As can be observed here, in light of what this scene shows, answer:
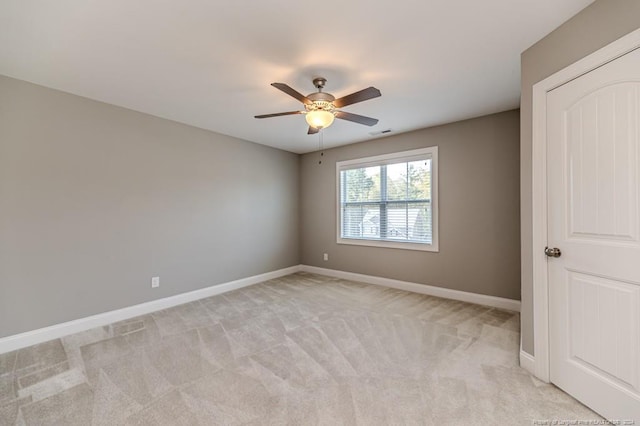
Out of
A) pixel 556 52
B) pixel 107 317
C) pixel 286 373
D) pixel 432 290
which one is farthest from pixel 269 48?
pixel 432 290

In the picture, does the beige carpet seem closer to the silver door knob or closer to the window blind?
the silver door knob

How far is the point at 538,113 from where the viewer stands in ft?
6.47

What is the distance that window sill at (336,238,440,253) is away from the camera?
4.04m

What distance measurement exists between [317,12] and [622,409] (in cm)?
296

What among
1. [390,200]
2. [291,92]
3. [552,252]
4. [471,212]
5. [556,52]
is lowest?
[552,252]

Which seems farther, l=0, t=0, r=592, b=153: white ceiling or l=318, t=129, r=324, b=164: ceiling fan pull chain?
l=318, t=129, r=324, b=164: ceiling fan pull chain

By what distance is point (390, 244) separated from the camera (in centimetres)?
443

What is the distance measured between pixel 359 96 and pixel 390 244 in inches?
111

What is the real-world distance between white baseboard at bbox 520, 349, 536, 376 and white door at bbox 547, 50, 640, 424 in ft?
0.40

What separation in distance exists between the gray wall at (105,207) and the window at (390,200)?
1783 mm

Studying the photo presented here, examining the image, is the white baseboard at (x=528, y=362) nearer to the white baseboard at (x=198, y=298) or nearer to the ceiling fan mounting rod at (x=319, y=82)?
the white baseboard at (x=198, y=298)

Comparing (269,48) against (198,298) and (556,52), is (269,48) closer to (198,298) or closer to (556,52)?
(556,52)

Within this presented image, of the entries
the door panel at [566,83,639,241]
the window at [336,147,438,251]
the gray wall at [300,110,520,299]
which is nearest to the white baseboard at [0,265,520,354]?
the gray wall at [300,110,520,299]

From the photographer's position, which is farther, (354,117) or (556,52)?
(354,117)
